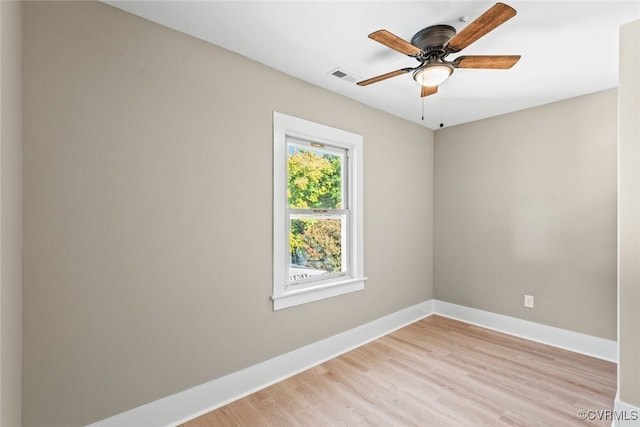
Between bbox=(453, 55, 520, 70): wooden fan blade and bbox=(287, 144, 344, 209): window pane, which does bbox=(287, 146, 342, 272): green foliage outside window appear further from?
bbox=(453, 55, 520, 70): wooden fan blade

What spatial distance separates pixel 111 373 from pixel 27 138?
135 cm

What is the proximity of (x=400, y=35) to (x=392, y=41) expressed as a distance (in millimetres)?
428

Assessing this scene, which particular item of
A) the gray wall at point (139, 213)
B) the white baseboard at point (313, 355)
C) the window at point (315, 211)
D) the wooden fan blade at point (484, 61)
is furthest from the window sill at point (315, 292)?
the wooden fan blade at point (484, 61)

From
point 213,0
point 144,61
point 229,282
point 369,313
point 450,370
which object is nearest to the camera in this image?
point 213,0

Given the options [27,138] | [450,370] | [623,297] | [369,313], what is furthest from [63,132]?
[623,297]

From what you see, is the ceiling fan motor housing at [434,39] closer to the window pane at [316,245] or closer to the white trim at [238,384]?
the window pane at [316,245]

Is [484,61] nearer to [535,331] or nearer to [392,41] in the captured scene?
[392,41]

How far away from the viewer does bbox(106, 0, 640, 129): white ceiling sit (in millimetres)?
1858

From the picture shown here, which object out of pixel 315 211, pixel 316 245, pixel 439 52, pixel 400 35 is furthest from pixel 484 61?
pixel 316 245

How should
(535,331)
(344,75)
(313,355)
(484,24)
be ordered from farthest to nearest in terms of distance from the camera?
(535,331), (313,355), (344,75), (484,24)

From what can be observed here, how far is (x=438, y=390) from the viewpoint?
248 centimetres

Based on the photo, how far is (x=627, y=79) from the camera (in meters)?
2.00

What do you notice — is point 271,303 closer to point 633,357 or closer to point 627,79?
point 633,357

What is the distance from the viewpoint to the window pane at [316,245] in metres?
2.90
